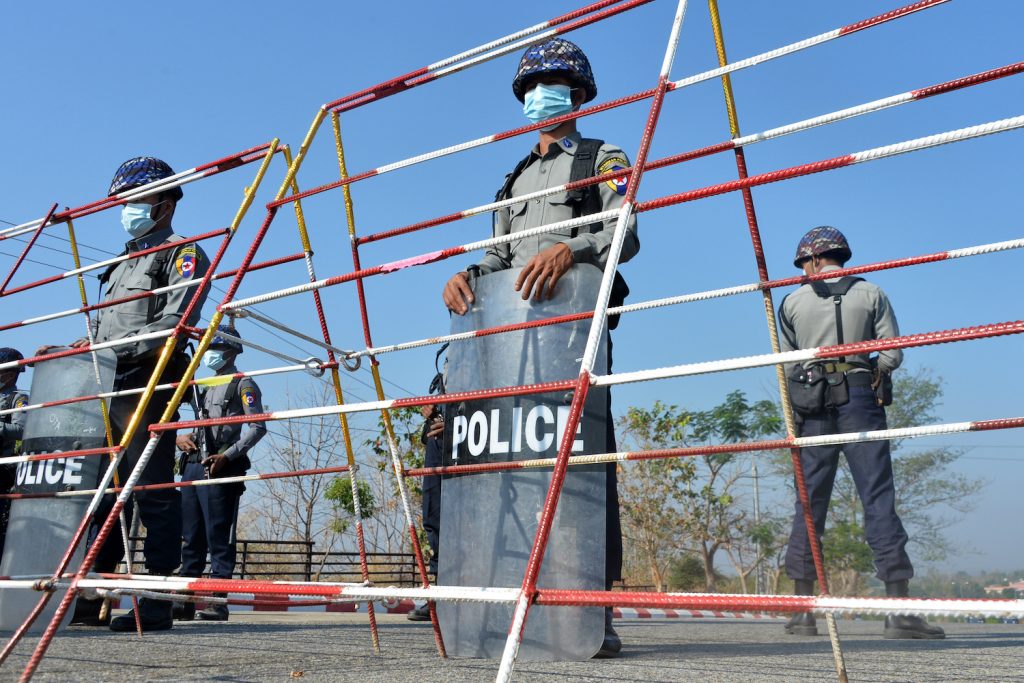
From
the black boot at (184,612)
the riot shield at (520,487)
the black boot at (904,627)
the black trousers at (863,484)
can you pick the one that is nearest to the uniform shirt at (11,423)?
the black boot at (184,612)

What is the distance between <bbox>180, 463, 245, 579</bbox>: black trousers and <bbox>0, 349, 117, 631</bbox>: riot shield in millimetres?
2422

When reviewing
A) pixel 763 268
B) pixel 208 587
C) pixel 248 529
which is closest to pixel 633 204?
pixel 763 268

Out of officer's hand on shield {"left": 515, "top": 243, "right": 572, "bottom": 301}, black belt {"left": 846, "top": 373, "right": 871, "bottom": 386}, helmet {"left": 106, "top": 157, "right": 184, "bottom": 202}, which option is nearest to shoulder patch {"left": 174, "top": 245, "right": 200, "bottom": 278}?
helmet {"left": 106, "top": 157, "right": 184, "bottom": 202}

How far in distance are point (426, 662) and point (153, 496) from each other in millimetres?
2054

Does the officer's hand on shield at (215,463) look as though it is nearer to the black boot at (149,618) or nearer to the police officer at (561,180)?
the black boot at (149,618)

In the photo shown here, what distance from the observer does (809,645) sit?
3.50 metres

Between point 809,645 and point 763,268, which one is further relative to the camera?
point 809,645

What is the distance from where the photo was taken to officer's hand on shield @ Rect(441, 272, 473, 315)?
→ 2535mm

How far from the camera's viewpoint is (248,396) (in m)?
6.41

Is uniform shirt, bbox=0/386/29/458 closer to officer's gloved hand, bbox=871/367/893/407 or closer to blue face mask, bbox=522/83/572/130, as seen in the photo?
blue face mask, bbox=522/83/572/130

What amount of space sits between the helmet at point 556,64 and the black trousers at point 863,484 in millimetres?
2032

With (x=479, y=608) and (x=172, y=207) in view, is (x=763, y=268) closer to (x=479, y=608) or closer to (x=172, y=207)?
(x=479, y=608)

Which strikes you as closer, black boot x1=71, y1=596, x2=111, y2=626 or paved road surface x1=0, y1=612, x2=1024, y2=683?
paved road surface x1=0, y1=612, x2=1024, y2=683

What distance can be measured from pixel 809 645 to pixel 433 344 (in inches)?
85.8
